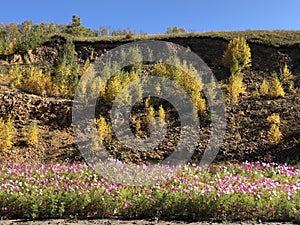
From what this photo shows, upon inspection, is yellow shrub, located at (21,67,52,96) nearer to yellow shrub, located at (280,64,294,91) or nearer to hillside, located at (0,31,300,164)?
hillside, located at (0,31,300,164)

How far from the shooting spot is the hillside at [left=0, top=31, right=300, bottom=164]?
10.8 metres

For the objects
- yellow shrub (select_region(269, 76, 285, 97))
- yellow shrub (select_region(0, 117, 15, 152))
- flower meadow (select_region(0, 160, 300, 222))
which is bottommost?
flower meadow (select_region(0, 160, 300, 222))

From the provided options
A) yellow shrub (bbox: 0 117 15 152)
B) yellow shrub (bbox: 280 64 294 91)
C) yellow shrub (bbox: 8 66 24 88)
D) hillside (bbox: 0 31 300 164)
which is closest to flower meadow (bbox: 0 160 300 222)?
hillside (bbox: 0 31 300 164)

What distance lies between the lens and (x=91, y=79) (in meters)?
15.0

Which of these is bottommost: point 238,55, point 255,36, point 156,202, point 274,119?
point 156,202

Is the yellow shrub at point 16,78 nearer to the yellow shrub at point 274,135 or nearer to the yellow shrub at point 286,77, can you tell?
the yellow shrub at point 274,135

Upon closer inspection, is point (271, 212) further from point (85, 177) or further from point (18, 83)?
point (18, 83)

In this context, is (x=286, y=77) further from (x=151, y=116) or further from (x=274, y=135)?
(x=151, y=116)

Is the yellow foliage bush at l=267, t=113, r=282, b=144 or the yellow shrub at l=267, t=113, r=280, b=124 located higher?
the yellow shrub at l=267, t=113, r=280, b=124

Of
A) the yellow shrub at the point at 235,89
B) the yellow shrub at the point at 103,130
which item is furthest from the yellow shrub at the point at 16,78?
the yellow shrub at the point at 235,89

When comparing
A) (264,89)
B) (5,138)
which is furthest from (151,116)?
(264,89)

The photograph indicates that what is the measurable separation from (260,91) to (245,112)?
2304 millimetres

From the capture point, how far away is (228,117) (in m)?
12.8

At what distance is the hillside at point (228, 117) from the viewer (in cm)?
1084
